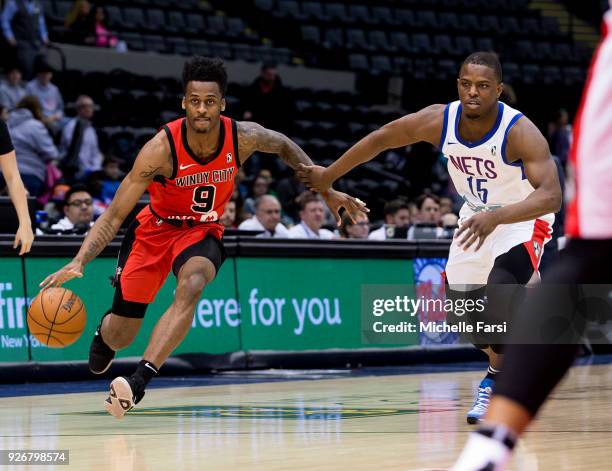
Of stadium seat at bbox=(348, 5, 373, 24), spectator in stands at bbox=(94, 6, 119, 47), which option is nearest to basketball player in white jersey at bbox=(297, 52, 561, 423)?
spectator in stands at bbox=(94, 6, 119, 47)

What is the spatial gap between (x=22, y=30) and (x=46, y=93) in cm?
177

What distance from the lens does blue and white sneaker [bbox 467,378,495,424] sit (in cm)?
687

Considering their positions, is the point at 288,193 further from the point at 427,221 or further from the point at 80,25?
the point at 80,25

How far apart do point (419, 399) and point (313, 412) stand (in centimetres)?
125

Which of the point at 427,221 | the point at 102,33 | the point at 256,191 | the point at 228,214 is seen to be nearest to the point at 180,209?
the point at 228,214

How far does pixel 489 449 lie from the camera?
10.6 ft

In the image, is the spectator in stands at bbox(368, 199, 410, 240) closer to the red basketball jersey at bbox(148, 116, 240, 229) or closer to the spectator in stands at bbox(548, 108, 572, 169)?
the spectator in stands at bbox(548, 108, 572, 169)

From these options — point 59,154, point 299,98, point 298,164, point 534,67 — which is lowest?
point 298,164

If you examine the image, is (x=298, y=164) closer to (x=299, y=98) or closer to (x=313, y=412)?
(x=313, y=412)

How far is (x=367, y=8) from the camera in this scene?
24.5 meters

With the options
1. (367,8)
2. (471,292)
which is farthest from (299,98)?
(471,292)

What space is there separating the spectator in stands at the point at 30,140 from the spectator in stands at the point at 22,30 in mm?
3215

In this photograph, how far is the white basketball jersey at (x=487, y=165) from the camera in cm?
694

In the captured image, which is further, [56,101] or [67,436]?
[56,101]
